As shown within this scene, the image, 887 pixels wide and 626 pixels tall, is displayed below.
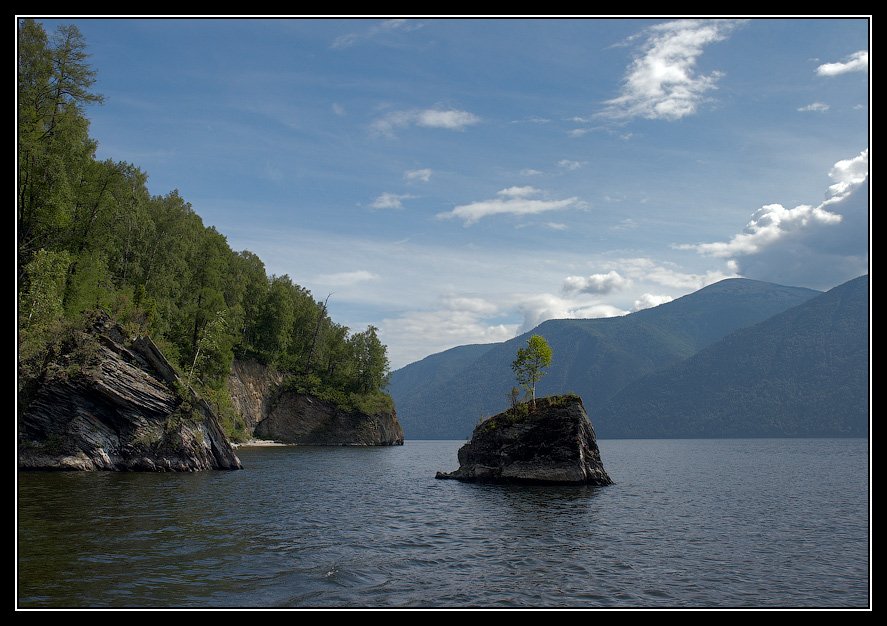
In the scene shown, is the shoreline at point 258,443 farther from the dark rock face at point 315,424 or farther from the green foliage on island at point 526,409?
the green foliage on island at point 526,409

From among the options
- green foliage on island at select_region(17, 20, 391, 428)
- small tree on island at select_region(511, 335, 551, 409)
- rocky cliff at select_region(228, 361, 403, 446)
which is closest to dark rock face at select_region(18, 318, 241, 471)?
green foliage on island at select_region(17, 20, 391, 428)

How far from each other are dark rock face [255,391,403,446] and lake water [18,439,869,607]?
75.9 metres

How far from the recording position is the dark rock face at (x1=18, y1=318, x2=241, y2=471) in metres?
44.5

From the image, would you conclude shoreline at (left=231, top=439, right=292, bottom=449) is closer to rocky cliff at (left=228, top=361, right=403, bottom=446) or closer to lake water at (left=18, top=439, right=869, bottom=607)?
rocky cliff at (left=228, top=361, right=403, bottom=446)

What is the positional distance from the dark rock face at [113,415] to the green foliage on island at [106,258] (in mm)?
2052

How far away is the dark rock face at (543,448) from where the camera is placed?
53.3 m

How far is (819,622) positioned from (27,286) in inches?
2144

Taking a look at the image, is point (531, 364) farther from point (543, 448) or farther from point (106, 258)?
point (106, 258)

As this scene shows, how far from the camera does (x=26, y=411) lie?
44.1 m

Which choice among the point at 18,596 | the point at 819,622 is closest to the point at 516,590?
the point at 819,622

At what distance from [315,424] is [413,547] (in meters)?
107

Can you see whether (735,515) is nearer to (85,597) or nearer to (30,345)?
(85,597)

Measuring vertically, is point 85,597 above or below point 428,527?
above

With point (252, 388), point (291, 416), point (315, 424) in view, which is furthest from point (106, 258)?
point (315, 424)
